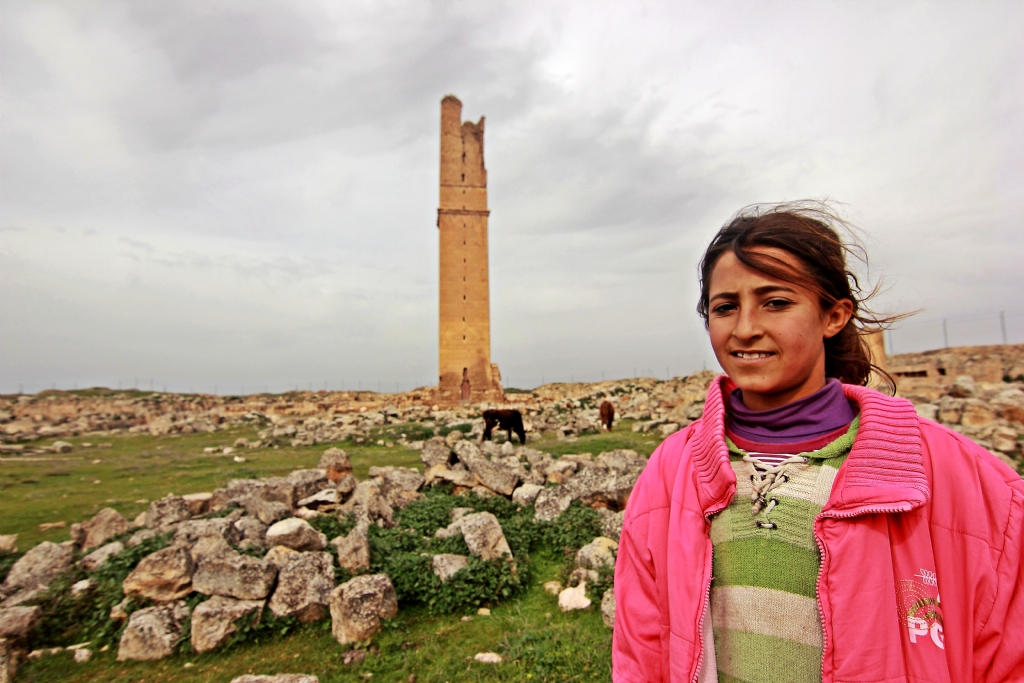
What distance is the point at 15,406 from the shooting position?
105ft

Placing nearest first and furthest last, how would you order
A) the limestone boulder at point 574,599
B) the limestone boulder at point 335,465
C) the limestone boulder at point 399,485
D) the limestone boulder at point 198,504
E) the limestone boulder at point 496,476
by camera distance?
1. the limestone boulder at point 574,599
2. the limestone boulder at point 198,504
3. the limestone boulder at point 399,485
4. the limestone boulder at point 496,476
5. the limestone boulder at point 335,465

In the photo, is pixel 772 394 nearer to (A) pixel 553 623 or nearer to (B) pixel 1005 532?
(B) pixel 1005 532

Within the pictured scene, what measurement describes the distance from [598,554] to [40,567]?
540 centimetres

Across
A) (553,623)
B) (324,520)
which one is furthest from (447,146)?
(553,623)

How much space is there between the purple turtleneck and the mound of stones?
11.9 feet

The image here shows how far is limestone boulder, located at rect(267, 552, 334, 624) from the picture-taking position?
14.3 ft

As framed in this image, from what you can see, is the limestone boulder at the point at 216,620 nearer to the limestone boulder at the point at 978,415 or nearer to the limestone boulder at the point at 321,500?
the limestone boulder at the point at 321,500

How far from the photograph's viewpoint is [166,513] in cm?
641

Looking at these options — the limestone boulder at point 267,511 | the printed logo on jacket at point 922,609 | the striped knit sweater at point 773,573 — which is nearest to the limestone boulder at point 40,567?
the limestone boulder at point 267,511

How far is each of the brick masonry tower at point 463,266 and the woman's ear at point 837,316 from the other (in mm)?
26956

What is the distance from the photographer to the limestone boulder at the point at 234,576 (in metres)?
4.43

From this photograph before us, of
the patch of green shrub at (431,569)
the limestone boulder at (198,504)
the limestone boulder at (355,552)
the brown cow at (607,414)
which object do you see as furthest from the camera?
the brown cow at (607,414)

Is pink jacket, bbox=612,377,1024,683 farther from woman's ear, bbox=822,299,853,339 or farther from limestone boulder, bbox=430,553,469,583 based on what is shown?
limestone boulder, bbox=430,553,469,583

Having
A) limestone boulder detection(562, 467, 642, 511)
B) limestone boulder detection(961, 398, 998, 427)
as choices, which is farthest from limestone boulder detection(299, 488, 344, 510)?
limestone boulder detection(961, 398, 998, 427)
